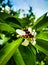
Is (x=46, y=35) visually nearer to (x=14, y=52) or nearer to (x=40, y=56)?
(x=14, y=52)

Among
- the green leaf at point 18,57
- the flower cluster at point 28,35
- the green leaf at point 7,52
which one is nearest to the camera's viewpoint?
the green leaf at point 7,52

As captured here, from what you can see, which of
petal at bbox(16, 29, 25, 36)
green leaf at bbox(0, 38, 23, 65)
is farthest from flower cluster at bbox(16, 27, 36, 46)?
green leaf at bbox(0, 38, 23, 65)

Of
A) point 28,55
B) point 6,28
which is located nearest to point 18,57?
point 28,55

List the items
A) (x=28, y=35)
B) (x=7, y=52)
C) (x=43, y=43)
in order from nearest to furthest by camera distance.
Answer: (x=7, y=52)
(x=43, y=43)
(x=28, y=35)

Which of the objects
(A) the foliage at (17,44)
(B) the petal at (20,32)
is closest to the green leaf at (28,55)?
(A) the foliage at (17,44)

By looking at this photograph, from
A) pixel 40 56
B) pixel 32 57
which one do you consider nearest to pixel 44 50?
pixel 32 57

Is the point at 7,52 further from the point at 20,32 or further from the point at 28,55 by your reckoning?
the point at 20,32

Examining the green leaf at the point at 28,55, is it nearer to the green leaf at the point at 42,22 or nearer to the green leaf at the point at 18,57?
the green leaf at the point at 18,57

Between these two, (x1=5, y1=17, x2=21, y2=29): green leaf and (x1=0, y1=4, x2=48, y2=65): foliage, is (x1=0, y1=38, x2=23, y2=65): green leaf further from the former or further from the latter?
(x1=5, y1=17, x2=21, y2=29): green leaf
